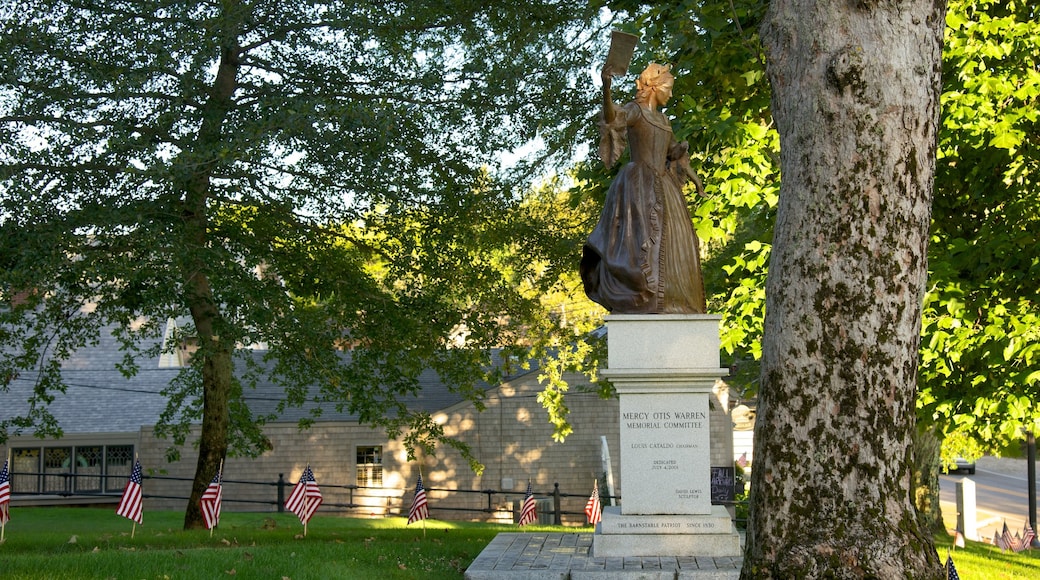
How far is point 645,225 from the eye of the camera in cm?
1105

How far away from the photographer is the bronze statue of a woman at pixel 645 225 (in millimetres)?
10875

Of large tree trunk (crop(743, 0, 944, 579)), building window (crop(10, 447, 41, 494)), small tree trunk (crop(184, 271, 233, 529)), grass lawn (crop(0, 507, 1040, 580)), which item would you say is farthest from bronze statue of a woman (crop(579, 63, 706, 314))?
building window (crop(10, 447, 41, 494))

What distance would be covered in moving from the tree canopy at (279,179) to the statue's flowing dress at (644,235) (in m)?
3.88

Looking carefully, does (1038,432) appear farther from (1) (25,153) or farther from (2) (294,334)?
(1) (25,153)

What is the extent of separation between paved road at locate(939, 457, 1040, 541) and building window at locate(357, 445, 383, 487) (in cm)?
1650

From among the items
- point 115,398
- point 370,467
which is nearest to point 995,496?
point 370,467

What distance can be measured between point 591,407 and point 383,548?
20298 mm

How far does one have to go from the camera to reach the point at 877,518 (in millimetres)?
5531

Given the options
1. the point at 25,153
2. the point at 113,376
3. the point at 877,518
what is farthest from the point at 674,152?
the point at 113,376

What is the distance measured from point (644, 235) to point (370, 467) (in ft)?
73.6

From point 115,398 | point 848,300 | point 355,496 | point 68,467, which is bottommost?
point 355,496

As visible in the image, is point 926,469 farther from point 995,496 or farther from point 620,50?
point 995,496

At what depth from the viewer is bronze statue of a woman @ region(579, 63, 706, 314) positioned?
1088 cm

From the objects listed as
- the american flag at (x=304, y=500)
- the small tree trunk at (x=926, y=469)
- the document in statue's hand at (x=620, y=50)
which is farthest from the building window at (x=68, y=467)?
the document in statue's hand at (x=620, y=50)
